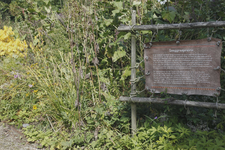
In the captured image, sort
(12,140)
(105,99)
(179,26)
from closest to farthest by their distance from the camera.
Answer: (179,26) < (12,140) < (105,99)

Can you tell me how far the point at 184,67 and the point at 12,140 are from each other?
7.94 ft

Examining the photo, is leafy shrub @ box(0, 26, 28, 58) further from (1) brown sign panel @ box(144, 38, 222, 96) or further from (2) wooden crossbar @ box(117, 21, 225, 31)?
(1) brown sign panel @ box(144, 38, 222, 96)

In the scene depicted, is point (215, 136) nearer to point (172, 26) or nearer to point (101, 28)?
point (172, 26)

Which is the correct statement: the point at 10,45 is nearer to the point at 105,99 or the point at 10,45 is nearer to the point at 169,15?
the point at 105,99

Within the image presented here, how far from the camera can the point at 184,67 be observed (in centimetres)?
202

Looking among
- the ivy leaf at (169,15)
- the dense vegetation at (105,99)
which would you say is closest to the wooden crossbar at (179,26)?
the dense vegetation at (105,99)

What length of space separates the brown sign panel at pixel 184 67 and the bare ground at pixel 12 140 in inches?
70.5

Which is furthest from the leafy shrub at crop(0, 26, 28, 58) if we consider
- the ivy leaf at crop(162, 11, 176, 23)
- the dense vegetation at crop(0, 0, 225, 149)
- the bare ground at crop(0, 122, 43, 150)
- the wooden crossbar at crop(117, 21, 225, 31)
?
the ivy leaf at crop(162, 11, 176, 23)

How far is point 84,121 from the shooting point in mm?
2850

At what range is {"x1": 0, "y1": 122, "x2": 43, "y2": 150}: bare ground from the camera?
2584mm

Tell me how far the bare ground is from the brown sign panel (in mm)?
1789

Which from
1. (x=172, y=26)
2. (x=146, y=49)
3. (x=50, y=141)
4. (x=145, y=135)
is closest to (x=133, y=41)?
(x=146, y=49)

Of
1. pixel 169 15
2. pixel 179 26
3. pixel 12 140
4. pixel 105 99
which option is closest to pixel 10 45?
pixel 12 140

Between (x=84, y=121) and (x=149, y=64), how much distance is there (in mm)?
1309
